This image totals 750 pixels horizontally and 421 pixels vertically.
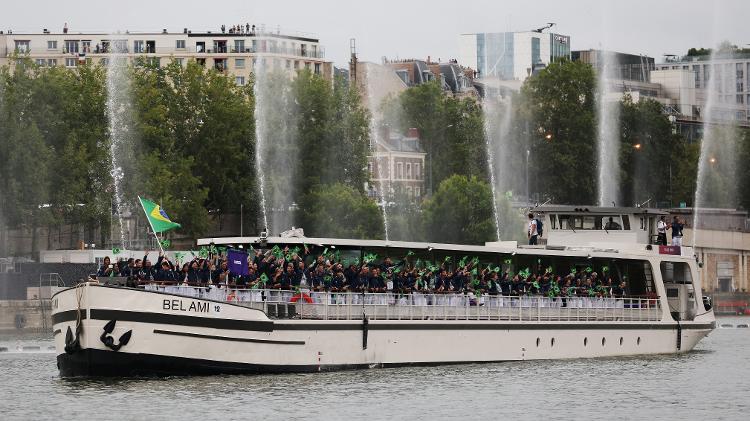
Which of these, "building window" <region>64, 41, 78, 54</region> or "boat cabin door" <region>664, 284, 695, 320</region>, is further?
"building window" <region>64, 41, 78, 54</region>

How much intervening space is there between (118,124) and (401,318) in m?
52.9

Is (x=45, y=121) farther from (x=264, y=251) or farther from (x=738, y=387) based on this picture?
(x=738, y=387)

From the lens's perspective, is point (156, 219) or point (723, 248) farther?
point (723, 248)

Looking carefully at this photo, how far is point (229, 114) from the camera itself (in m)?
111

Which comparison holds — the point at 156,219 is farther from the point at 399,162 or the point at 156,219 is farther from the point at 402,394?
the point at 399,162

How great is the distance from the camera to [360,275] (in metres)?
52.2

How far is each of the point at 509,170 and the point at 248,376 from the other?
280 feet

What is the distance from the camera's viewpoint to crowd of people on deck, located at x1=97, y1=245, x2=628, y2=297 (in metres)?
48.8

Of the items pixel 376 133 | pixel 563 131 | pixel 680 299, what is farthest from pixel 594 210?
pixel 376 133

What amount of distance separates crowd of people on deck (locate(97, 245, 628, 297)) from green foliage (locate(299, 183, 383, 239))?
48.6m

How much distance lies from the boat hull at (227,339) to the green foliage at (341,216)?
53.4 metres

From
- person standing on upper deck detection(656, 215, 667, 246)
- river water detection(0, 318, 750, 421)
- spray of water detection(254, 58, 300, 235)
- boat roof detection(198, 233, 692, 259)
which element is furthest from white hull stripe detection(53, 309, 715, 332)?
spray of water detection(254, 58, 300, 235)

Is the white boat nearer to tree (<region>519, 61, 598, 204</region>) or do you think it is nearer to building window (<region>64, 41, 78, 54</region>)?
tree (<region>519, 61, 598, 204</region>)

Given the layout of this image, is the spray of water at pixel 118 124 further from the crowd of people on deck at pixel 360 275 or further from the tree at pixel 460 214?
the crowd of people on deck at pixel 360 275
